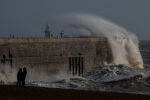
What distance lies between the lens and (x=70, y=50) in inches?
1272

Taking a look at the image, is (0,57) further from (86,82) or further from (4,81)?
(86,82)

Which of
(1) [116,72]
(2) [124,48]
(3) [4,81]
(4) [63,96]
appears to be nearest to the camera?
(4) [63,96]

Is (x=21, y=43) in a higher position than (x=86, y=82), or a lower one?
higher

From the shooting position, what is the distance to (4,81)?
85.4 feet

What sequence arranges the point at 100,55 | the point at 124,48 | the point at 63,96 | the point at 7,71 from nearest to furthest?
the point at 63,96, the point at 7,71, the point at 100,55, the point at 124,48

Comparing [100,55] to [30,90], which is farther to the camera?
[100,55]

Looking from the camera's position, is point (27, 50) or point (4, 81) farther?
point (27, 50)

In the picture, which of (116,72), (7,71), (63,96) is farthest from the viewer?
(116,72)

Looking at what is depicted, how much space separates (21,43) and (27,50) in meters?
0.50

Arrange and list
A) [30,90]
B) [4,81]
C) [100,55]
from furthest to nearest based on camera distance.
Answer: [100,55], [4,81], [30,90]

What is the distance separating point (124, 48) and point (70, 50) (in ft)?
23.9

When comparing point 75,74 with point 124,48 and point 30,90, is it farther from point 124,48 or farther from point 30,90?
point 30,90

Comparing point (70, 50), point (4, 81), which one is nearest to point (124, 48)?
point (70, 50)

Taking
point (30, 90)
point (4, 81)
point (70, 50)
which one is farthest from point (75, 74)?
point (30, 90)
